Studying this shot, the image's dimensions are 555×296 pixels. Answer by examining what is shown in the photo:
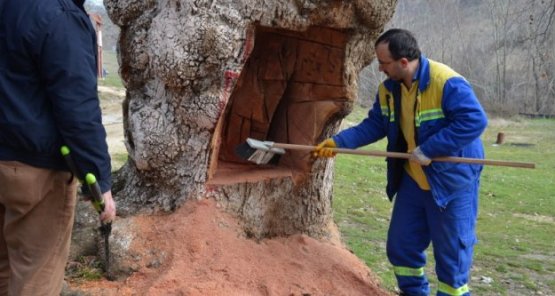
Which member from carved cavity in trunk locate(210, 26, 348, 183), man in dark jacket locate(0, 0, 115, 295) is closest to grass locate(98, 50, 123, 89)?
carved cavity in trunk locate(210, 26, 348, 183)

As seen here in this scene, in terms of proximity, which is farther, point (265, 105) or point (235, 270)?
point (265, 105)

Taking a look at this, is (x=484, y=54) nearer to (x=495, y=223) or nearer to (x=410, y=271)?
(x=495, y=223)

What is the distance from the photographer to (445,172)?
3.95m

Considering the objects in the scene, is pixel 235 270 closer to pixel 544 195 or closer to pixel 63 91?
pixel 63 91

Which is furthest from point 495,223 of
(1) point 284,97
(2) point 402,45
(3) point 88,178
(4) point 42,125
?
(4) point 42,125

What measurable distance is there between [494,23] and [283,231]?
1164 inches

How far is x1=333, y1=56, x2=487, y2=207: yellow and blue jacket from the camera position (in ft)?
12.6

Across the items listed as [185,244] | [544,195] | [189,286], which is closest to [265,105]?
[185,244]

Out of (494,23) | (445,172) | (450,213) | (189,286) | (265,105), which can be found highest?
(494,23)

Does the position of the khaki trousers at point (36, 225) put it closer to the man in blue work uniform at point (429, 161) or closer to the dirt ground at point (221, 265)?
the dirt ground at point (221, 265)

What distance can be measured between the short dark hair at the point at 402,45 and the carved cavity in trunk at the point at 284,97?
86 cm

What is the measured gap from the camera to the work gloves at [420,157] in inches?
155

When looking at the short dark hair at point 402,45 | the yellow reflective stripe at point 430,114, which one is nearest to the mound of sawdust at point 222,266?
the yellow reflective stripe at point 430,114

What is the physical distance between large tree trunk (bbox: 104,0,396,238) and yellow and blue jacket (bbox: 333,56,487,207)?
2.51 ft
